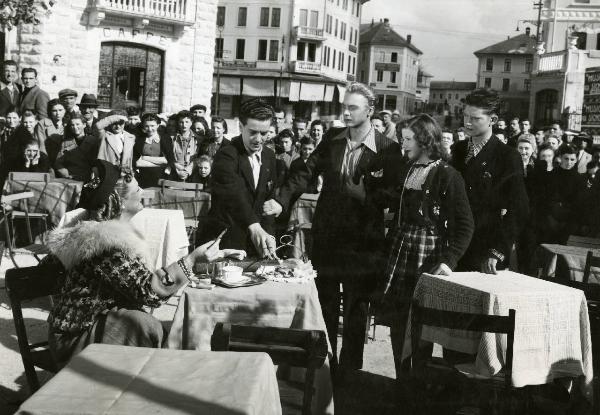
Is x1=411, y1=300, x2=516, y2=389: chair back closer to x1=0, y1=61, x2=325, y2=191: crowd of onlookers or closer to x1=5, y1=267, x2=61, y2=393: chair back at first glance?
x1=5, y1=267, x2=61, y2=393: chair back

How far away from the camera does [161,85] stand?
2764cm

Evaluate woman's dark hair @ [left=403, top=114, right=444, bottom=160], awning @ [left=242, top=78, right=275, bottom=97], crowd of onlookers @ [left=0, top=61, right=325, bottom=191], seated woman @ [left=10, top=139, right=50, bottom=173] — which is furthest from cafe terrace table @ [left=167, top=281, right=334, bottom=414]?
awning @ [left=242, top=78, right=275, bottom=97]

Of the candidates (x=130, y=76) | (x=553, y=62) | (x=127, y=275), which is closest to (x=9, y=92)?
(x=127, y=275)

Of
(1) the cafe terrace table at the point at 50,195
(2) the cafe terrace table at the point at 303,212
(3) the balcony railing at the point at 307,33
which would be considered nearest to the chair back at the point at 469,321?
(2) the cafe terrace table at the point at 303,212

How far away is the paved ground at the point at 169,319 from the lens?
5.39 meters

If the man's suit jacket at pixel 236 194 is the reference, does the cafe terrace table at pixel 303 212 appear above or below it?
→ below

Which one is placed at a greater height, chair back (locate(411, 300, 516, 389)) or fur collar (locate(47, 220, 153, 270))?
fur collar (locate(47, 220, 153, 270))

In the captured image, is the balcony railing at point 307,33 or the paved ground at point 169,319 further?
the balcony railing at point 307,33

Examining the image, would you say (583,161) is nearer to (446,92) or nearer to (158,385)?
(158,385)

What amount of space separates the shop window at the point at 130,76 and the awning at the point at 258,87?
3671 centimetres

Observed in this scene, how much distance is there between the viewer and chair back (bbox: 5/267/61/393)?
460cm

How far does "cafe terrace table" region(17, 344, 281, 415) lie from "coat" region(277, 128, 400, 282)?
2592 mm

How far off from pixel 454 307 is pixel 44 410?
289cm

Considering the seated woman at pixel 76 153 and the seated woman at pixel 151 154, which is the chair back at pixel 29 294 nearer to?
the seated woman at pixel 76 153
